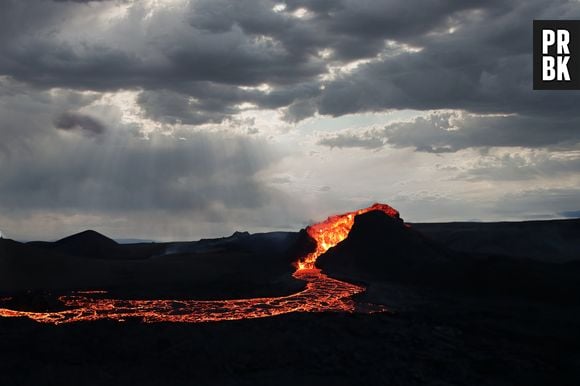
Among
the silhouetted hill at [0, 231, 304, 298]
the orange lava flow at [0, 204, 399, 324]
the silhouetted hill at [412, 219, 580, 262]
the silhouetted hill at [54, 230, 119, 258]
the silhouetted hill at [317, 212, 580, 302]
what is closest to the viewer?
the orange lava flow at [0, 204, 399, 324]

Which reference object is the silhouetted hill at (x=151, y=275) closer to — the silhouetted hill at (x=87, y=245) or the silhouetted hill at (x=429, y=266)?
the silhouetted hill at (x=429, y=266)

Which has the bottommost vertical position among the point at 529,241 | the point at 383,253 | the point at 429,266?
the point at 429,266

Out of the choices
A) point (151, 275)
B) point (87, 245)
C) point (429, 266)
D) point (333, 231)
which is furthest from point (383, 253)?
point (87, 245)

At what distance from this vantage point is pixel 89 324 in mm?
28328

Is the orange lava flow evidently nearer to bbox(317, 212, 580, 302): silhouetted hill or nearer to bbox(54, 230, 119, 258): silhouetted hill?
bbox(317, 212, 580, 302): silhouetted hill

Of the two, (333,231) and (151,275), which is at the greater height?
(333,231)

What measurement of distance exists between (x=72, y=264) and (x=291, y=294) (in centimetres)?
2487

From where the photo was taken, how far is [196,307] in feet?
112

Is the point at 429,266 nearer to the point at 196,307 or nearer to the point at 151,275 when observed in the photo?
the point at 196,307

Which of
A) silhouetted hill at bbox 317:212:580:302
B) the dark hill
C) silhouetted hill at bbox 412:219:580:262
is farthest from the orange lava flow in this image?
silhouetted hill at bbox 412:219:580:262

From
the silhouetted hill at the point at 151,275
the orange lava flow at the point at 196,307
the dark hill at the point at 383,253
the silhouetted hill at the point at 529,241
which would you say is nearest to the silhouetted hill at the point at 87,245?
the silhouetted hill at the point at 151,275

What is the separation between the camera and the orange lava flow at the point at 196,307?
99.8 feet

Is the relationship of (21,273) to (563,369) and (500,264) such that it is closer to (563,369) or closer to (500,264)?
(500,264)

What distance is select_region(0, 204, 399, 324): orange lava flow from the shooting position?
30.4 meters
